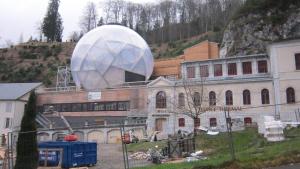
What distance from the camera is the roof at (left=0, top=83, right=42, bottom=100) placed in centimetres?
5775

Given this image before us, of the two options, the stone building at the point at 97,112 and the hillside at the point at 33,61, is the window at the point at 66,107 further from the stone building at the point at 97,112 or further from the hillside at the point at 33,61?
the hillside at the point at 33,61

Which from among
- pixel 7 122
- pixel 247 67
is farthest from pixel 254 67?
pixel 7 122

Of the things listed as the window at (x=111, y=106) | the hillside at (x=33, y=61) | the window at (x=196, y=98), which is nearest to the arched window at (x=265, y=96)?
the window at (x=196, y=98)

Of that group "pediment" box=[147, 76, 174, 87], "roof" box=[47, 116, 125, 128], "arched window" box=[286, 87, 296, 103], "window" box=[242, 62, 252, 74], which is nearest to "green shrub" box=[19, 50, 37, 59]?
"roof" box=[47, 116, 125, 128]

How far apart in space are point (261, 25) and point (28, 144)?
37.3 m

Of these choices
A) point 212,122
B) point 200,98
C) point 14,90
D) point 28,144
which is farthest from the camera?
point 14,90

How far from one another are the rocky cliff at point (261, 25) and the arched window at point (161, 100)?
1128 centimetres

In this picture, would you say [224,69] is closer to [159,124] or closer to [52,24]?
[159,124]

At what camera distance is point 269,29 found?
46.5 metres

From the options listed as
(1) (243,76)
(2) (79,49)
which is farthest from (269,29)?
(2) (79,49)

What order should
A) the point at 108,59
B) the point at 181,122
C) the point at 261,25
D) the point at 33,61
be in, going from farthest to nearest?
the point at 33,61, the point at 108,59, the point at 261,25, the point at 181,122

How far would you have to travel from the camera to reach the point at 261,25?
47.1m

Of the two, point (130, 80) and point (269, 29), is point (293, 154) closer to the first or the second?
point (269, 29)

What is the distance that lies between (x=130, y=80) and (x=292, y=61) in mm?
25809
